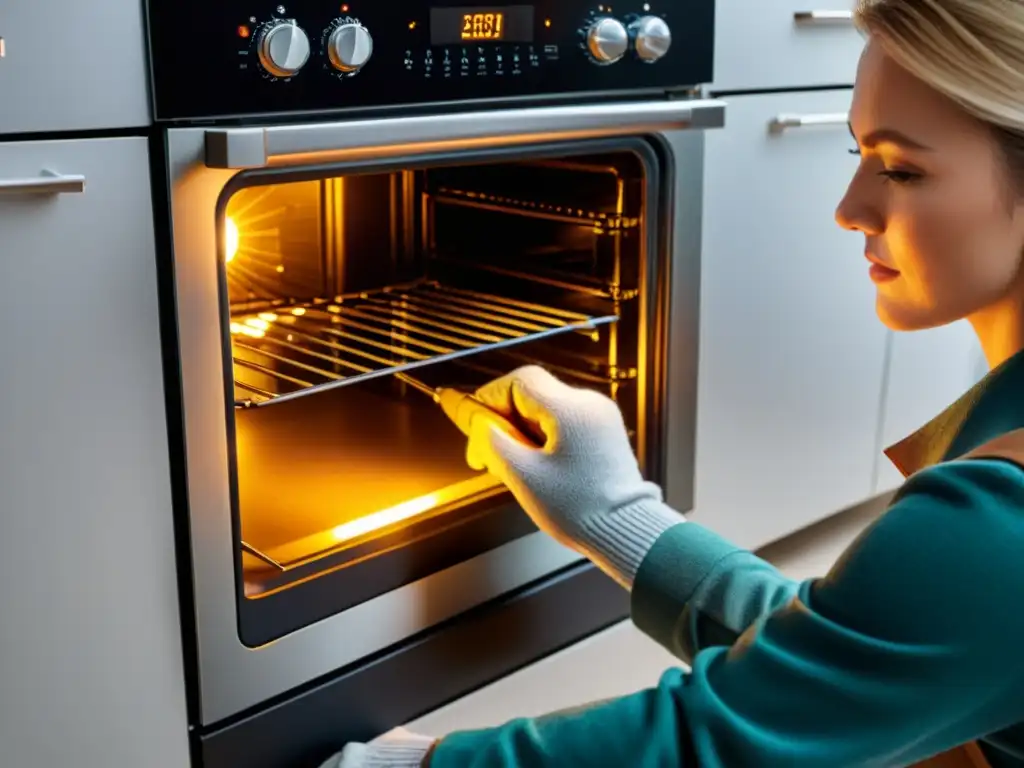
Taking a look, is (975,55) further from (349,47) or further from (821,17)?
(821,17)

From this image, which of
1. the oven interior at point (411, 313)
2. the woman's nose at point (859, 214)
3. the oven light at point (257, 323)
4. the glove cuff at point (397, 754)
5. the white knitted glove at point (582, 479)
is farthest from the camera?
the oven light at point (257, 323)

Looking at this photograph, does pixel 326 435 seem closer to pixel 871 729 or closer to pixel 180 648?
pixel 180 648

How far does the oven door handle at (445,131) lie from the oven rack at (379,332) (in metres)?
0.20

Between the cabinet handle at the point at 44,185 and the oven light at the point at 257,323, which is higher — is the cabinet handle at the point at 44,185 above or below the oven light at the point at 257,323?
above

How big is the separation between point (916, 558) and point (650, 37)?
58 centimetres

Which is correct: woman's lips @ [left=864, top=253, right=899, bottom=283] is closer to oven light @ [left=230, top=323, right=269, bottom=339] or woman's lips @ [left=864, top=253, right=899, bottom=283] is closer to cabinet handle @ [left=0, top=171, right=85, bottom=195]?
cabinet handle @ [left=0, top=171, right=85, bottom=195]

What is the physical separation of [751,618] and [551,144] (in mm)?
424

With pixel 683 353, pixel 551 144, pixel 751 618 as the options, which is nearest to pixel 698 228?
pixel 683 353

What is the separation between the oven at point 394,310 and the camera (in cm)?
85

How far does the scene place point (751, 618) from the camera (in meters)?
0.96

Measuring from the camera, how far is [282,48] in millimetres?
828

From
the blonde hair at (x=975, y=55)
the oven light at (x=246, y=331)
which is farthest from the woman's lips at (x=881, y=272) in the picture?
the oven light at (x=246, y=331)

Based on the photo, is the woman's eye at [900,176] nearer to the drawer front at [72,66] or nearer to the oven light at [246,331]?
the drawer front at [72,66]

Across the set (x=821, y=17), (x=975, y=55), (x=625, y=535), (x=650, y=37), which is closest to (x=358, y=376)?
(x=625, y=535)
